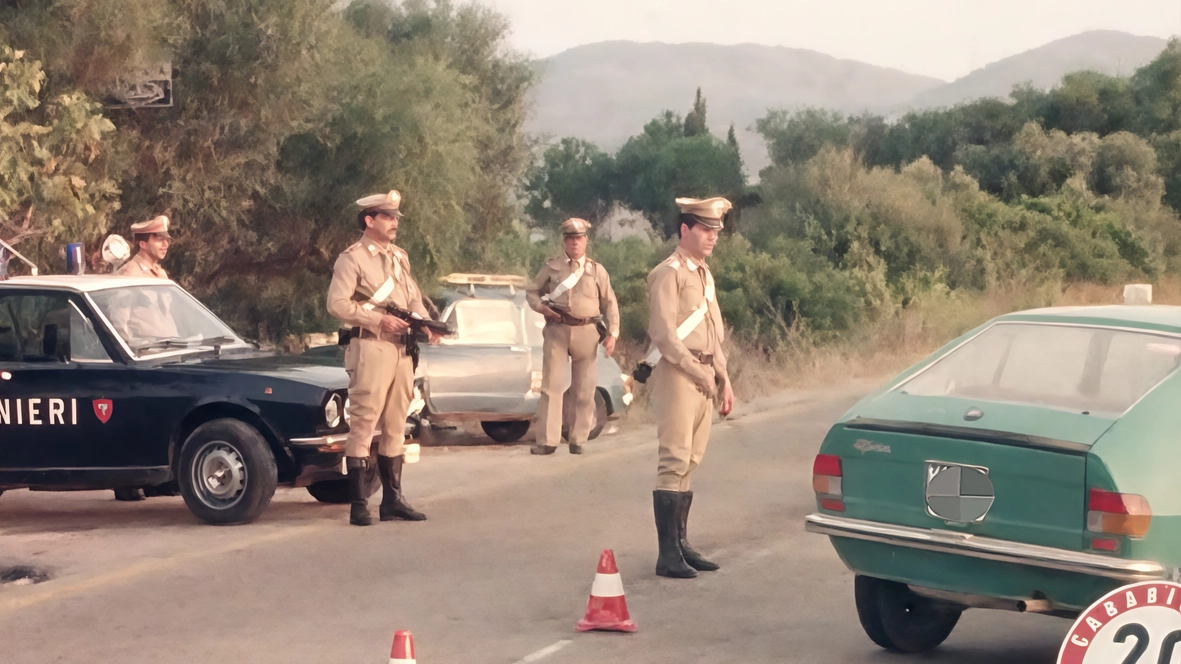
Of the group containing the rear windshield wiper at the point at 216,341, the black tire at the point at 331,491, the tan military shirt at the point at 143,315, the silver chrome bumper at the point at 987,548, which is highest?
the tan military shirt at the point at 143,315

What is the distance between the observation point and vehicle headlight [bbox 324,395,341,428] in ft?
32.6

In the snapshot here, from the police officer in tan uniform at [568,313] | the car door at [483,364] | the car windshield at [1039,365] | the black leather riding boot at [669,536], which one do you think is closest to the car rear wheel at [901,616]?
the car windshield at [1039,365]

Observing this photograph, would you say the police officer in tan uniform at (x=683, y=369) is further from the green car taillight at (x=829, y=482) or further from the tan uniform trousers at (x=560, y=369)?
the tan uniform trousers at (x=560, y=369)

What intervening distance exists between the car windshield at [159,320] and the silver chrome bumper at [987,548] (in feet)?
18.2

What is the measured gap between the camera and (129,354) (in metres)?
10.1

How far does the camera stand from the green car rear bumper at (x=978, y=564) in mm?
5586

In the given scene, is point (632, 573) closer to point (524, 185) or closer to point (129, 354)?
point (129, 354)

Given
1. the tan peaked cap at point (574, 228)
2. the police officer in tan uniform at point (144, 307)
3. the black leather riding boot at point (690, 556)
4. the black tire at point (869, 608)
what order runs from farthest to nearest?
the tan peaked cap at point (574, 228) → the police officer in tan uniform at point (144, 307) → the black leather riding boot at point (690, 556) → the black tire at point (869, 608)

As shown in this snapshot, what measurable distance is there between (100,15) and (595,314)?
6665mm

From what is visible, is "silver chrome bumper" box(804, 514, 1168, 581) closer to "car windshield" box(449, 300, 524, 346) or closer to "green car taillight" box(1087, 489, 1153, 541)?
"green car taillight" box(1087, 489, 1153, 541)

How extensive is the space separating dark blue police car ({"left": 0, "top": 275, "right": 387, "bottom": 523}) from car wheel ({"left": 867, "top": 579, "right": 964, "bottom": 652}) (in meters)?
4.39

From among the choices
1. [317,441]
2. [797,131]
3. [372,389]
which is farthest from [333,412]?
[797,131]

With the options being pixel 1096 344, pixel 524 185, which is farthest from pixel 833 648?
pixel 524 185

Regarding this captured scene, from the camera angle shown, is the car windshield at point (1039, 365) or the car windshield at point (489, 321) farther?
the car windshield at point (489, 321)
